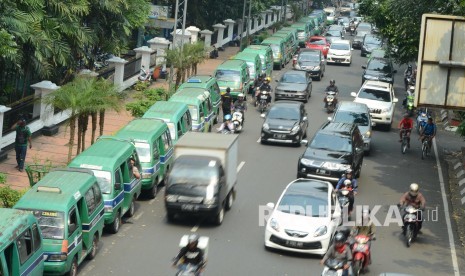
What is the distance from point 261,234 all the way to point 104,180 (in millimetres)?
4018

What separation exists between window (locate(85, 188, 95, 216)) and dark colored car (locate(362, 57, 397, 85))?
96.4 feet

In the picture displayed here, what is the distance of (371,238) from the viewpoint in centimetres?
1933

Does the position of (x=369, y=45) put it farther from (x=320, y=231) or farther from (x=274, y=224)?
(x=320, y=231)

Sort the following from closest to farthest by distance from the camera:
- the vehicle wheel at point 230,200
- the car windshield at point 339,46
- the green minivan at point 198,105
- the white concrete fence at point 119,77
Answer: the vehicle wheel at point 230,200, the white concrete fence at point 119,77, the green minivan at point 198,105, the car windshield at point 339,46

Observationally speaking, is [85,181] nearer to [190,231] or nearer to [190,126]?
[190,231]

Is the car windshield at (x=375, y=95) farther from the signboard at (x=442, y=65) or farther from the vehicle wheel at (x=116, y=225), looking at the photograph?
the signboard at (x=442, y=65)

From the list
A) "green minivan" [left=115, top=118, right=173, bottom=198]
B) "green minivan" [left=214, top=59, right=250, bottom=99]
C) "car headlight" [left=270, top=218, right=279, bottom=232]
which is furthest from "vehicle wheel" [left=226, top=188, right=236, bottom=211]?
"green minivan" [left=214, top=59, right=250, bottom=99]

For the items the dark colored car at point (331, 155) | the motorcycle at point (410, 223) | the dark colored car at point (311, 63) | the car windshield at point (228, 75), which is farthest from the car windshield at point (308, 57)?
the motorcycle at point (410, 223)

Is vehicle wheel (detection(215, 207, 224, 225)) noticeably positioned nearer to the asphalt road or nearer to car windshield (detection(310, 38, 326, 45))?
the asphalt road

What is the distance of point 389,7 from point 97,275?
65.4 ft

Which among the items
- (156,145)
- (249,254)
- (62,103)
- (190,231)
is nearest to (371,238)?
(249,254)

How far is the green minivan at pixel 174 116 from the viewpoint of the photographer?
2823 cm

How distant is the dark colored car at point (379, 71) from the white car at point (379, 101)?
28.6ft

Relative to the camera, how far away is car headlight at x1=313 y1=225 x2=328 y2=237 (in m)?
20.3
